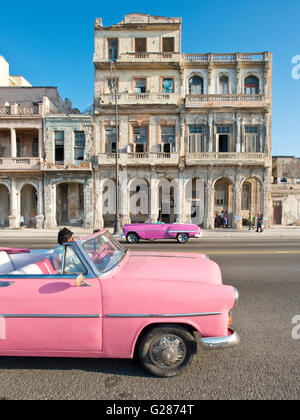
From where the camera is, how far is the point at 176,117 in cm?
2202

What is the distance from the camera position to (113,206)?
2347 centimetres

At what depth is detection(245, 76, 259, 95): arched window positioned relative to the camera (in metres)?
22.6

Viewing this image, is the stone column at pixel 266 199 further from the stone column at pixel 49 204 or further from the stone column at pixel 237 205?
the stone column at pixel 49 204

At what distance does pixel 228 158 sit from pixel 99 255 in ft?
66.4

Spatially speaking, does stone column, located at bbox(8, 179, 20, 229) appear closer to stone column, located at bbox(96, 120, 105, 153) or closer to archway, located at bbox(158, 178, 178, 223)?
stone column, located at bbox(96, 120, 105, 153)

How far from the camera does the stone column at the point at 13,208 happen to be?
2212cm

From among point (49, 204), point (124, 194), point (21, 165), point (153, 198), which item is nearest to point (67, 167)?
point (49, 204)

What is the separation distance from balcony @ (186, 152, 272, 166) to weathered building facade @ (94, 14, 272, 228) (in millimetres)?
86

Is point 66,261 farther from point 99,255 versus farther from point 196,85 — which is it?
point 196,85

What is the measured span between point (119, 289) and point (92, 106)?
2285 centimetres

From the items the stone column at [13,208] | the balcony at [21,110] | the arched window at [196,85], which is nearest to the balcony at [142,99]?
the arched window at [196,85]

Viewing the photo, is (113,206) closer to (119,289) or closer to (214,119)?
(214,119)

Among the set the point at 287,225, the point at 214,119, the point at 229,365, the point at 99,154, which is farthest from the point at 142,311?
the point at 287,225
